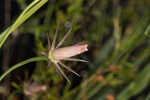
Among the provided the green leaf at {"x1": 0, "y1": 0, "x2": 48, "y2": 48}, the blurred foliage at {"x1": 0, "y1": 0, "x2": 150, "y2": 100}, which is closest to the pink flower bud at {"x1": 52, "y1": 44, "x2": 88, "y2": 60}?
the green leaf at {"x1": 0, "y1": 0, "x2": 48, "y2": 48}

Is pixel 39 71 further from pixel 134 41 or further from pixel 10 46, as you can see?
pixel 134 41

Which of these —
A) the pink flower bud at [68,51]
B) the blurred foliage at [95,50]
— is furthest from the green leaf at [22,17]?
A: the blurred foliage at [95,50]

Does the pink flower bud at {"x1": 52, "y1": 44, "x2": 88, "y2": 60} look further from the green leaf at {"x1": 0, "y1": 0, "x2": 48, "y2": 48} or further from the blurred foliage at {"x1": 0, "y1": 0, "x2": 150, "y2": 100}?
the blurred foliage at {"x1": 0, "y1": 0, "x2": 150, "y2": 100}

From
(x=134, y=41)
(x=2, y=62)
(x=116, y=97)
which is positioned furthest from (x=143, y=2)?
(x=2, y=62)

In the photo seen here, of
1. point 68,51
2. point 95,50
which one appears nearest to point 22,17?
point 68,51

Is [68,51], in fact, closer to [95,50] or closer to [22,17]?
[22,17]

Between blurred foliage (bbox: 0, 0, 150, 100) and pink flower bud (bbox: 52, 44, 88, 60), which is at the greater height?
blurred foliage (bbox: 0, 0, 150, 100)

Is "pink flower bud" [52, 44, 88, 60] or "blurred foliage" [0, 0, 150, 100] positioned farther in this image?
"blurred foliage" [0, 0, 150, 100]
